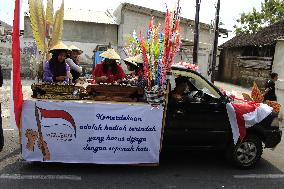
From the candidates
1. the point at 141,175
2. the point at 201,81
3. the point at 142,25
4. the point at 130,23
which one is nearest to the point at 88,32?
the point at 130,23

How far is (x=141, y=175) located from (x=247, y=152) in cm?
190

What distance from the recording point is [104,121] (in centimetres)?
528

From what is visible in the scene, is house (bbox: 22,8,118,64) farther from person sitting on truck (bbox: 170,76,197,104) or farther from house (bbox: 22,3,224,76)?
person sitting on truck (bbox: 170,76,197,104)

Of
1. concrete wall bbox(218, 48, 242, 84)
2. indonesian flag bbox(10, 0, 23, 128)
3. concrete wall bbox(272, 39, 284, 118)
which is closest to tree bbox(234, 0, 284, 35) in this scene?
concrete wall bbox(218, 48, 242, 84)

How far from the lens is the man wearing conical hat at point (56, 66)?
6.18 meters

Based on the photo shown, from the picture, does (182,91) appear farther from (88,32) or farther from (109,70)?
(88,32)

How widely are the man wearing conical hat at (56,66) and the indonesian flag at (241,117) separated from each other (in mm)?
2964

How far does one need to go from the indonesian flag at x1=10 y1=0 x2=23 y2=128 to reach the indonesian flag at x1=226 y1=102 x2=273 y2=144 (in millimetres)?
3273

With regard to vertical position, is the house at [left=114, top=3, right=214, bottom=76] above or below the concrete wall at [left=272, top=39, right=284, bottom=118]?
above

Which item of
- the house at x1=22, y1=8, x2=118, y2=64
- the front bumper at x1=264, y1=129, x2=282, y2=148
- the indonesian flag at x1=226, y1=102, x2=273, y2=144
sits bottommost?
the front bumper at x1=264, y1=129, x2=282, y2=148

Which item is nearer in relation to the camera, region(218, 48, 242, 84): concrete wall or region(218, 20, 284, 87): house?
region(218, 20, 284, 87): house

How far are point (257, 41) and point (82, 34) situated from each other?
1175 cm

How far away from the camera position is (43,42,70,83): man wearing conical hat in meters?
6.18

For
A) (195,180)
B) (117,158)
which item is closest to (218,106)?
(195,180)
